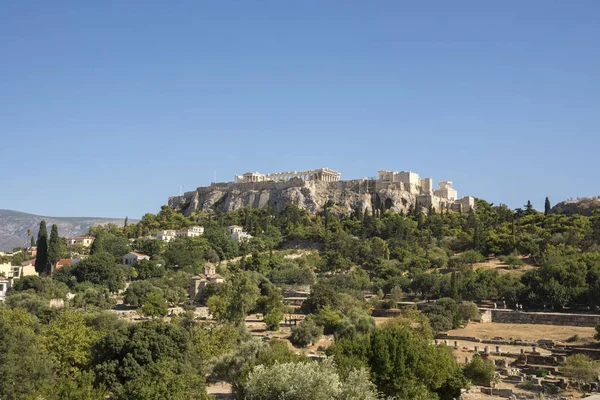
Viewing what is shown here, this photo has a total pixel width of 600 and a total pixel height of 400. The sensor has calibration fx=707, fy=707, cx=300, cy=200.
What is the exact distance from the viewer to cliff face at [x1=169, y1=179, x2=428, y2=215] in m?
106

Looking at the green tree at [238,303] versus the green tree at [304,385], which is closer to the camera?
the green tree at [304,385]

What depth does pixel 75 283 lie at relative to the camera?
213 feet

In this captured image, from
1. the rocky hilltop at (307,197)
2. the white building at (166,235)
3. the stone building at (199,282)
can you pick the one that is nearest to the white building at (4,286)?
the stone building at (199,282)

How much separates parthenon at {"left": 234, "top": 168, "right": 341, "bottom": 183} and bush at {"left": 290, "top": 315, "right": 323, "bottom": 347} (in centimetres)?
7186

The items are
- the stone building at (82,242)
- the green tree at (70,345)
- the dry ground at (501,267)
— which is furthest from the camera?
the stone building at (82,242)

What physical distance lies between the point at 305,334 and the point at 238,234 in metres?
50.9

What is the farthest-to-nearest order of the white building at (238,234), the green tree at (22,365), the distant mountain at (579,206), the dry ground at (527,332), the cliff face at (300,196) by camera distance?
the cliff face at (300,196), the distant mountain at (579,206), the white building at (238,234), the dry ground at (527,332), the green tree at (22,365)

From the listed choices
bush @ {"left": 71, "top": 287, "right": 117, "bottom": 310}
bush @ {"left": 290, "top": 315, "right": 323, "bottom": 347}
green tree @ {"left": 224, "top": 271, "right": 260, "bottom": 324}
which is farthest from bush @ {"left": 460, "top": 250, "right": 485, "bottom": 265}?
bush @ {"left": 71, "top": 287, "right": 117, "bottom": 310}

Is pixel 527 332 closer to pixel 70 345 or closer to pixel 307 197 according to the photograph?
pixel 70 345

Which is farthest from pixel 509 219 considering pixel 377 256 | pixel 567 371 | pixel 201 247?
pixel 567 371

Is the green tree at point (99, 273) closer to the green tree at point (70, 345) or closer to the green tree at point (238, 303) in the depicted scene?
the green tree at point (238, 303)

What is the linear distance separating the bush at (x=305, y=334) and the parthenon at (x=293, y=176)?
236 feet

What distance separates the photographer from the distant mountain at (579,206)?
311 ft

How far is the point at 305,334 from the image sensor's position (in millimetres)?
44312
